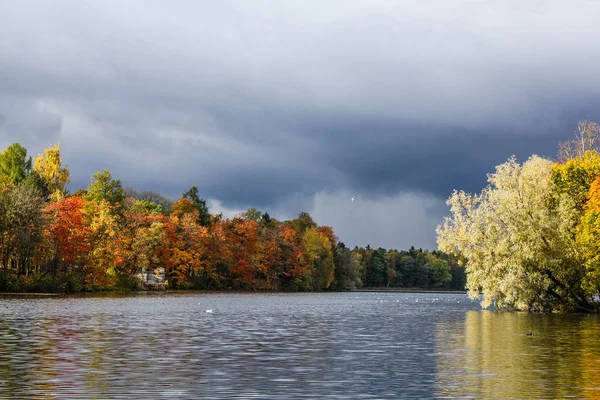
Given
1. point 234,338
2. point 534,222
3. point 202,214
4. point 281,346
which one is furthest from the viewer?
point 202,214

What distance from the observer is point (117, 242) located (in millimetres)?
129000

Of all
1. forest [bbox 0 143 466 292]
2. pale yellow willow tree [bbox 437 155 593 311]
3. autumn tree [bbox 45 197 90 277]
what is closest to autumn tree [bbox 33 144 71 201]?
forest [bbox 0 143 466 292]

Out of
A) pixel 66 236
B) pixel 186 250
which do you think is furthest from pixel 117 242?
pixel 186 250

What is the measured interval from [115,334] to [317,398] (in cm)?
2319

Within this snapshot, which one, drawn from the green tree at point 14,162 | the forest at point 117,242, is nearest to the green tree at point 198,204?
the forest at point 117,242

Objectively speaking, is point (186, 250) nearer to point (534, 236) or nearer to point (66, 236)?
point (66, 236)

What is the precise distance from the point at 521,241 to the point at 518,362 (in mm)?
44486

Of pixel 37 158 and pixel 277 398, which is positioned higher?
Answer: pixel 37 158

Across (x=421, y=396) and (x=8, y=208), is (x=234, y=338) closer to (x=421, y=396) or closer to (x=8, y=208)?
(x=421, y=396)

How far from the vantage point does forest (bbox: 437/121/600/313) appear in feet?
235

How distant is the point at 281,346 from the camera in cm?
3622

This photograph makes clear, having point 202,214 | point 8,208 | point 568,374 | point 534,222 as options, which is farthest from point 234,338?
point 202,214

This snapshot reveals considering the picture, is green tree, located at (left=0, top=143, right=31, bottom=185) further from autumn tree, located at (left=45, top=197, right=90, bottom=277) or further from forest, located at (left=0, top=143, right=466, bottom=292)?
autumn tree, located at (left=45, top=197, right=90, bottom=277)

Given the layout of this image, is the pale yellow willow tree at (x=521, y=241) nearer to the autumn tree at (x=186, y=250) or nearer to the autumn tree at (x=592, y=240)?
the autumn tree at (x=592, y=240)
